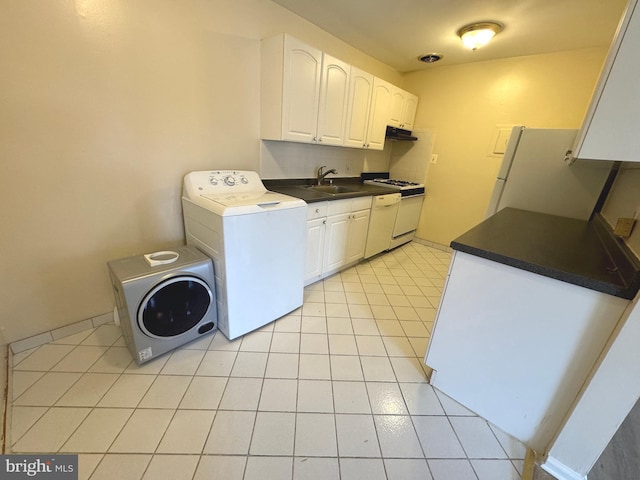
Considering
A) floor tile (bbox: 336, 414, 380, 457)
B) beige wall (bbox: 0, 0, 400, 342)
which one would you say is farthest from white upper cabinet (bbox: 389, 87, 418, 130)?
floor tile (bbox: 336, 414, 380, 457)

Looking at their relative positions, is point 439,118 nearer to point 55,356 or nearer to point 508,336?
point 508,336

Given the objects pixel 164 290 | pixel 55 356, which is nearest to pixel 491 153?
pixel 164 290

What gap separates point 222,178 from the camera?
6.30 ft

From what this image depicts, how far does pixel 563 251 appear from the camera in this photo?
1.18m

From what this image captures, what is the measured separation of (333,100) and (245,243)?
1.68 m

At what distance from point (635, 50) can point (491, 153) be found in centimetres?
249

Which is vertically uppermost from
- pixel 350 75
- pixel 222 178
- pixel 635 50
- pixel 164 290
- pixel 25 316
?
pixel 350 75

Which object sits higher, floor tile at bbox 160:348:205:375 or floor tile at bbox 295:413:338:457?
floor tile at bbox 295:413:338:457

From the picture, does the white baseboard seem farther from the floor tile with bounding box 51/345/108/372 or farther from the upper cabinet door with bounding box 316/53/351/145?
the upper cabinet door with bounding box 316/53/351/145

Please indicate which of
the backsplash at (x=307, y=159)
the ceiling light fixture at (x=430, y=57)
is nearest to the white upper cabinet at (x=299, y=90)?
the backsplash at (x=307, y=159)

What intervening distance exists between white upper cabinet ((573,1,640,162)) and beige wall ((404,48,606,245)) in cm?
231

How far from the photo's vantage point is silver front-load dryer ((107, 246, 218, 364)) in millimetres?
1333

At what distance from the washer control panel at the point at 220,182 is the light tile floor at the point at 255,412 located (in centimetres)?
105

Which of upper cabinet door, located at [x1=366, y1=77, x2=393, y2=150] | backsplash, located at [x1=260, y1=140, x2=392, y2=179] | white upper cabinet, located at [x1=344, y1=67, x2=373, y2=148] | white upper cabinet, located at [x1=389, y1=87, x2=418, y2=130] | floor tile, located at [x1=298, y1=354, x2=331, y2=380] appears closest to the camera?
floor tile, located at [x1=298, y1=354, x2=331, y2=380]
